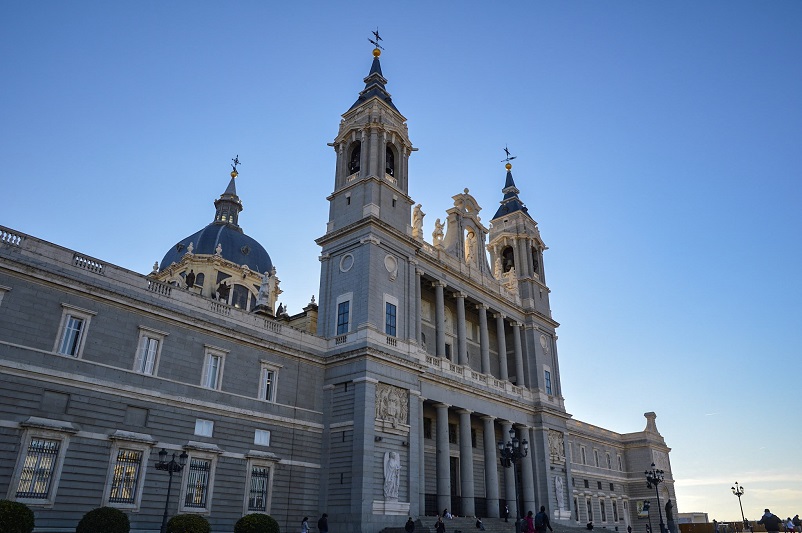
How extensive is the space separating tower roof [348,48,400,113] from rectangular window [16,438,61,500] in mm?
28564

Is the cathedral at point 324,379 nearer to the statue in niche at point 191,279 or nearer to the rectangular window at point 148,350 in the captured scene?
the rectangular window at point 148,350

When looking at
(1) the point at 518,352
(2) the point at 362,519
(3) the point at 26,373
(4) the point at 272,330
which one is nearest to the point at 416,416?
(2) the point at 362,519

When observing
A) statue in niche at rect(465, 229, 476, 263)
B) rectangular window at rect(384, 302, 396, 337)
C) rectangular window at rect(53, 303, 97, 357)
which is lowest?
rectangular window at rect(53, 303, 97, 357)

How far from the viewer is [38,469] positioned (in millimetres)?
22625

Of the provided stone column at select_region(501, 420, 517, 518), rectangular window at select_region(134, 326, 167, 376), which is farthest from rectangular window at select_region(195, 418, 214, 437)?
stone column at select_region(501, 420, 517, 518)

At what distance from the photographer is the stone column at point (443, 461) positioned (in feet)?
119

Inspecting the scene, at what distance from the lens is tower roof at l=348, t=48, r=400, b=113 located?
4312cm

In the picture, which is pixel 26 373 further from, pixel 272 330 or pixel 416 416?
pixel 416 416

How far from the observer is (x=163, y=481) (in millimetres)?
25875

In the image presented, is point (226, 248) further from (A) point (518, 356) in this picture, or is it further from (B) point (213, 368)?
(B) point (213, 368)

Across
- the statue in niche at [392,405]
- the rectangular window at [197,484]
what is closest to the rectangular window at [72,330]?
the rectangular window at [197,484]

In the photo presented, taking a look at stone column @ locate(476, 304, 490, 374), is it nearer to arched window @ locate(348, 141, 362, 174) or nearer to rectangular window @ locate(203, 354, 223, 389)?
arched window @ locate(348, 141, 362, 174)

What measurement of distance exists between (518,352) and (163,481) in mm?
→ 30633

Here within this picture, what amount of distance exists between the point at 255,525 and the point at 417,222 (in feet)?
76.5
